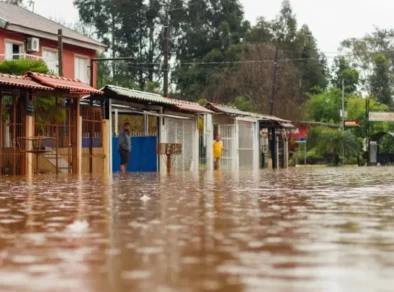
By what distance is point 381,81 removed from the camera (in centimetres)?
9888

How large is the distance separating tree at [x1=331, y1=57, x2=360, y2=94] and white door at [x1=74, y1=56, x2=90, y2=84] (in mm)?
57237

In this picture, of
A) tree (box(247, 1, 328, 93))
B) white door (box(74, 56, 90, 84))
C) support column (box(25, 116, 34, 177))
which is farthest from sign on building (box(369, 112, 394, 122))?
support column (box(25, 116, 34, 177))

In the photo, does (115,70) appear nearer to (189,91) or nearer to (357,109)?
(189,91)

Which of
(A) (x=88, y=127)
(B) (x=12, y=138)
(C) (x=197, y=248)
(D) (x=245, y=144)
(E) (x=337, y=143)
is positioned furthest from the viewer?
(E) (x=337, y=143)

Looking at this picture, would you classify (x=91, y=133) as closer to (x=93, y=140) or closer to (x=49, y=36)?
(x=93, y=140)

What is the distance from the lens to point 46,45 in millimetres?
39594

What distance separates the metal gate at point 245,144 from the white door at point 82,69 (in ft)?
25.3

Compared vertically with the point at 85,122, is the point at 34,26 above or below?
above

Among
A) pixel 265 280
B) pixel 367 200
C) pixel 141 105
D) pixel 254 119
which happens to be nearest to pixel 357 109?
pixel 254 119

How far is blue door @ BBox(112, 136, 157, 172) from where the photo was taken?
3253cm

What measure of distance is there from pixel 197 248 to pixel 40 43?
117 ft

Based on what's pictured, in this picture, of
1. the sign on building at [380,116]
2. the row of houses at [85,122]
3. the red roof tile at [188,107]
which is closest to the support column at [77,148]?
the row of houses at [85,122]

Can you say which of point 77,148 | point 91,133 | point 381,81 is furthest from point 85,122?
point 381,81

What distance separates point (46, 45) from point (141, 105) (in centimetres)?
984
